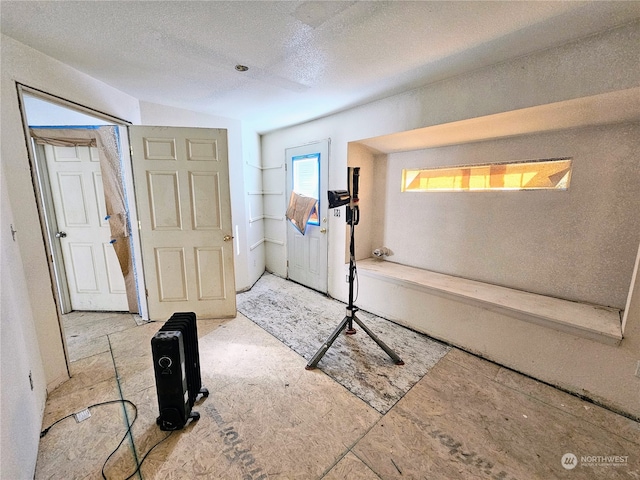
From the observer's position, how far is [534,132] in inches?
85.3

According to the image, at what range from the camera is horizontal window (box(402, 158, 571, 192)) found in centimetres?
214

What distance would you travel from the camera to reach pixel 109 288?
3.06 meters

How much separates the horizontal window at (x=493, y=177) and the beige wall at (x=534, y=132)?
148 millimetres

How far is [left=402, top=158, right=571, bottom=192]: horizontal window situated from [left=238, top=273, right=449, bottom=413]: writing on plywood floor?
61.7 inches

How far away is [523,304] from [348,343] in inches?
58.5

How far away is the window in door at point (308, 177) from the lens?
3496 mm

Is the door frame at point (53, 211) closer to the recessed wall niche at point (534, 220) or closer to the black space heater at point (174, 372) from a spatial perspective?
the black space heater at point (174, 372)

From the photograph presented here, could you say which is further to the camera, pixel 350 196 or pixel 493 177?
pixel 493 177

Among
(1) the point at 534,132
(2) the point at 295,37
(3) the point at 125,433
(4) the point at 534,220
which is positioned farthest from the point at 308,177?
(3) the point at 125,433

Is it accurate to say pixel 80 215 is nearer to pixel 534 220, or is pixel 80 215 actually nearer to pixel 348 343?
pixel 348 343

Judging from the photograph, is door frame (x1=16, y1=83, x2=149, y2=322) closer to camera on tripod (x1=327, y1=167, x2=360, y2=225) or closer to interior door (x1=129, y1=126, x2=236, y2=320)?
interior door (x1=129, y1=126, x2=236, y2=320)

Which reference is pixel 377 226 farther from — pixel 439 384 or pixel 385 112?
pixel 439 384

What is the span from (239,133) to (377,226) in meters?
2.19

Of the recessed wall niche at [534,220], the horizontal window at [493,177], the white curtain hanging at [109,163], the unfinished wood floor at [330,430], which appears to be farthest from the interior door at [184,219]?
→ the horizontal window at [493,177]
